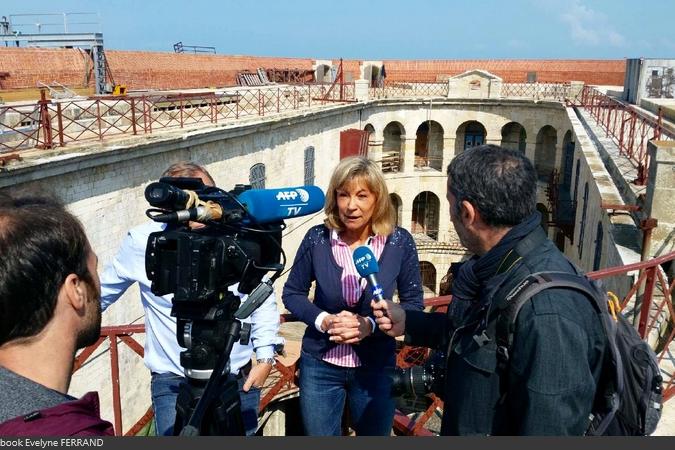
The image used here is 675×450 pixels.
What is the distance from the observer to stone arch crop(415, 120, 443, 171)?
98.4 ft

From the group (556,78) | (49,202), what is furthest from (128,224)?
(556,78)

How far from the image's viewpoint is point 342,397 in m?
3.36

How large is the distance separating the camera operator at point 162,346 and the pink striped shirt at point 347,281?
40 centimetres

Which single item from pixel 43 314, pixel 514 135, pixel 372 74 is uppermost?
pixel 372 74

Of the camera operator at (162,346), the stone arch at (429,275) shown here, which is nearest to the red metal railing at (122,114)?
the camera operator at (162,346)

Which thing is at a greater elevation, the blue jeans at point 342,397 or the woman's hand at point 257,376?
the woman's hand at point 257,376

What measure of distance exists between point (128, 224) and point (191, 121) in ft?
15.5

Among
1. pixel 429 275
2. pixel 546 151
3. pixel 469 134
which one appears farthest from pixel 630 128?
pixel 469 134

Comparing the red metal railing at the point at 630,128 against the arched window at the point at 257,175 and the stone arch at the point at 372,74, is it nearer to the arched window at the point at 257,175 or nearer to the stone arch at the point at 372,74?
the arched window at the point at 257,175

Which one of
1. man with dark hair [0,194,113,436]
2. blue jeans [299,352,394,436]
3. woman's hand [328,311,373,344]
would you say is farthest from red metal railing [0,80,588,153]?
man with dark hair [0,194,113,436]

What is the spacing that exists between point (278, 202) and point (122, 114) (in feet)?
34.3

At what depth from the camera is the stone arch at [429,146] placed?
98.4ft

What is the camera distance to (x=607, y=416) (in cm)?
200

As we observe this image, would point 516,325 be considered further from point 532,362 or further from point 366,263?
point 366,263
